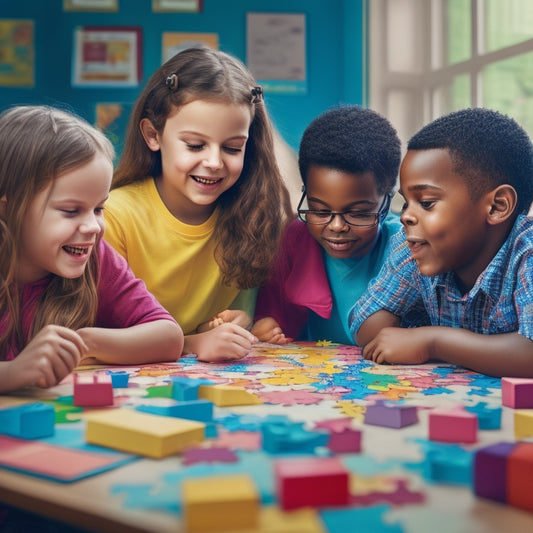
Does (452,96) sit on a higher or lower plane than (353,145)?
higher

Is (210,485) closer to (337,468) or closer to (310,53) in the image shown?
(337,468)

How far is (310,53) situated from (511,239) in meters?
3.39

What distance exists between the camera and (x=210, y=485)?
59 centimetres

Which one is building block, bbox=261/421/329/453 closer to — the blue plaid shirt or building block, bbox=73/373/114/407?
building block, bbox=73/373/114/407

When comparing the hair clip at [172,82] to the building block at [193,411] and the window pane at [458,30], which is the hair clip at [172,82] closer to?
the building block at [193,411]

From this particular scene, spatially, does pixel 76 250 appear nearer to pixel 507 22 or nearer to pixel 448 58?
pixel 507 22

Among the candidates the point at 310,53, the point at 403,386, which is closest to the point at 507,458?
the point at 403,386

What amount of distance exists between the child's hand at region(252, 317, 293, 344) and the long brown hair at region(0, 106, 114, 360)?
55 centimetres

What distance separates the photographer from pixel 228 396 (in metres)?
0.94

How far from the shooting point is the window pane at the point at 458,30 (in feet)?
11.3

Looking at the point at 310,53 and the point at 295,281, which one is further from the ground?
the point at 310,53

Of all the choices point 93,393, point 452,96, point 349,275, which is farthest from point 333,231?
point 452,96

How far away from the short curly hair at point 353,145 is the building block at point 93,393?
936mm

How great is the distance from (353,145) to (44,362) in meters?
0.98
